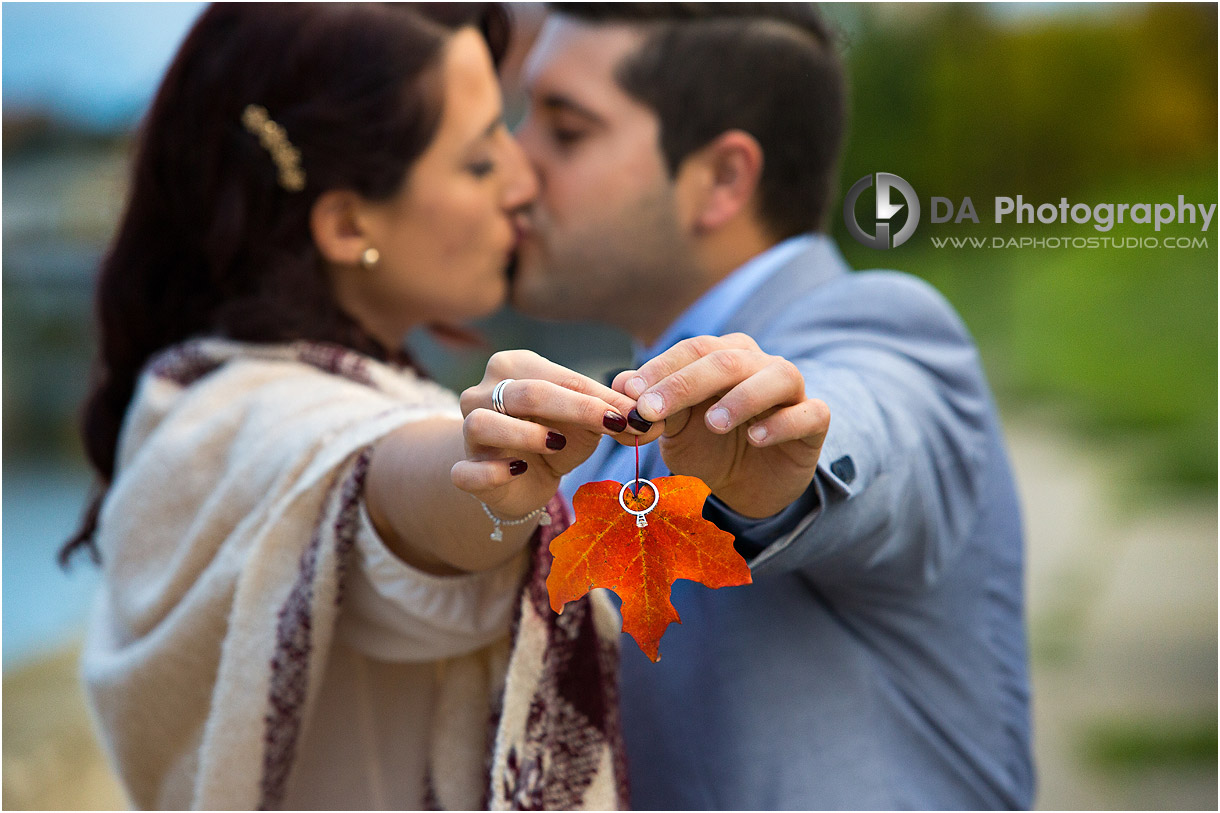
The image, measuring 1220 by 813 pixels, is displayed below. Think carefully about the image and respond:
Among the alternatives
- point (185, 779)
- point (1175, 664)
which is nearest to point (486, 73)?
point (185, 779)

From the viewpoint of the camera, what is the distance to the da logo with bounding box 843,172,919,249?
102 centimetres

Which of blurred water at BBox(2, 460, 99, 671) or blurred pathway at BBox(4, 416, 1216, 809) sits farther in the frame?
blurred water at BBox(2, 460, 99, 671)

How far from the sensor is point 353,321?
99 cm

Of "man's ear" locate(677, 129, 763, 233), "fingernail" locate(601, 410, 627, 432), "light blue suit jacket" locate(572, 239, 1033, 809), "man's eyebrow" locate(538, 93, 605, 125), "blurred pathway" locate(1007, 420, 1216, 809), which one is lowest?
"blurred pathway" locate(1007, 420, 1216, 809)

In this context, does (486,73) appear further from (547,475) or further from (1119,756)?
(1119,756)

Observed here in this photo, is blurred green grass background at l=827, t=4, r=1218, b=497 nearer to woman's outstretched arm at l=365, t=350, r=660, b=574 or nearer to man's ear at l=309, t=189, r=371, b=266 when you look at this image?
man's ear at l=309, t=189, r=371, b=266

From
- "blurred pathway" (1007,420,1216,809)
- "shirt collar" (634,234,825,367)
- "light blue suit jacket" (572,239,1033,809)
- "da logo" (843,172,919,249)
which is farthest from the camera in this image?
"blurred pathway" (1007,420,1216,809)

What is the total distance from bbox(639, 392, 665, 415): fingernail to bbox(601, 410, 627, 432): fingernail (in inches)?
0.5

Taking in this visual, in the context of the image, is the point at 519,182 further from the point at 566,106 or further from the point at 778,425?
the point at 778,425

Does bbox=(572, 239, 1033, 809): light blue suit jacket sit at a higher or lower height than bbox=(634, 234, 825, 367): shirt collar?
lower

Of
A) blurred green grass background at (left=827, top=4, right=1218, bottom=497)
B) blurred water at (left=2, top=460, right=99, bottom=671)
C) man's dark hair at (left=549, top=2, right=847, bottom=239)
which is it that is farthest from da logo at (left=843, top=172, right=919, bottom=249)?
blurred water at (left=2, top=460, right=99, bottom=671)

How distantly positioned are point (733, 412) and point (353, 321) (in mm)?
682

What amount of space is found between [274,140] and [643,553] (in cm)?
71

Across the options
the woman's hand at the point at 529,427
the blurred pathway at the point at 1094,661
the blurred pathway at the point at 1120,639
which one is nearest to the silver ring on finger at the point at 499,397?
the woman's hand at the point at 529,427
